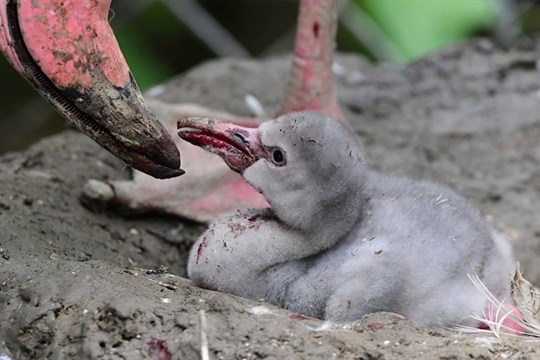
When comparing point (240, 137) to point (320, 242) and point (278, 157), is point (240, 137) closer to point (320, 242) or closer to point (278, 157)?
point (278, 157)

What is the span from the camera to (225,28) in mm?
5133

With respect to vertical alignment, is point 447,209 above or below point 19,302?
above

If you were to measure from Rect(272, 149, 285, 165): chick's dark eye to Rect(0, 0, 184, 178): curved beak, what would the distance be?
223 millimetres

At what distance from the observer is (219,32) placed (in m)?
4.85

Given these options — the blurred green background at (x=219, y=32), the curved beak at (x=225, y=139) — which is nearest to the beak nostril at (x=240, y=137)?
the curved beak at (x=225, y=139)

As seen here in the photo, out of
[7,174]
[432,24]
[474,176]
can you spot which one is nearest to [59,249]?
[7,174]

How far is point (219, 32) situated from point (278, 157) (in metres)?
2.83

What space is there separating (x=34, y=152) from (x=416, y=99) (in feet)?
4.42

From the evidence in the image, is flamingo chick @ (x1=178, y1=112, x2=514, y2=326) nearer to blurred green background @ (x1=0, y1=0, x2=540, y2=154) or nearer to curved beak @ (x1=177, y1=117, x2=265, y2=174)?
curved beak @ (x1=177, y1=117, x2=265, y2=174)

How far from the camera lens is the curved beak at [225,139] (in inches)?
83.4

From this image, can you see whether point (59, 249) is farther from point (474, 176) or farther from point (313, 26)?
point (474, 176)

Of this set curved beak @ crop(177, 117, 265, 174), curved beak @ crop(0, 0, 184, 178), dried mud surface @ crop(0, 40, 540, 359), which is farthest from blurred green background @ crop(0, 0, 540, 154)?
curved beak @ crop(0, 0, 184, 178)

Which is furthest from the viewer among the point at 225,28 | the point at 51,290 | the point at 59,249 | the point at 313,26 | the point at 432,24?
the point at 225,28

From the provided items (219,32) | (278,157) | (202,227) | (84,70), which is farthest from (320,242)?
(219,32)
